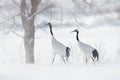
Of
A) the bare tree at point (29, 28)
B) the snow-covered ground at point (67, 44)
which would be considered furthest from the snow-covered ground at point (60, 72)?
the snow-covered ground at point (67, 44)

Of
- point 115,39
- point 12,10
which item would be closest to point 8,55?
point 12,10

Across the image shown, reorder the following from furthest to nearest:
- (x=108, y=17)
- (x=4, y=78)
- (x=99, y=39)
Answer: (x=99, y=39)
(x=108, y=17)
(x=4, y=78)

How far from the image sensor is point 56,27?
19.2 feet

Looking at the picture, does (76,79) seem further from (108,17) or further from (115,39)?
(115,39)

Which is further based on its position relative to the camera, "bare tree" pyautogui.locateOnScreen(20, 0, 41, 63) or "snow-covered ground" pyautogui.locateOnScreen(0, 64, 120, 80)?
"bare tree" pyautogui.locateOnScreen(20, 0, 41, 63)

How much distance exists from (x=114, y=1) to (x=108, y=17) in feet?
1.08

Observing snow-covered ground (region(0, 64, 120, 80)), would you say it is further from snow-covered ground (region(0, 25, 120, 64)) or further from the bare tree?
snow-covered ground (region(0, 25, 120, 64))

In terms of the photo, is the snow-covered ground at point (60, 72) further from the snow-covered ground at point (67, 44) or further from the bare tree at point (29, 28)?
the snow-covered ground at point (67, 44)

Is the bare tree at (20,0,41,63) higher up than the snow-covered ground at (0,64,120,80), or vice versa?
the bare tree at (20,0,41,63)

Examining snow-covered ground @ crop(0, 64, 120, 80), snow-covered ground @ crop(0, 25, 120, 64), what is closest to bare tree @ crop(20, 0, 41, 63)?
snow-covered ground @ crop(0, 25, 120, 64)

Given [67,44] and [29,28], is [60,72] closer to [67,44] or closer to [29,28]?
[29,28]

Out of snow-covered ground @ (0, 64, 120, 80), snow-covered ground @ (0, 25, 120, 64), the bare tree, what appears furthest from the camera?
snow-covered ground @ (0, 25, 120, 64)

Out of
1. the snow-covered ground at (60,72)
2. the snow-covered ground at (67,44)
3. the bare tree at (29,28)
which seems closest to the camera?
the snow-covered ground at (60,72)

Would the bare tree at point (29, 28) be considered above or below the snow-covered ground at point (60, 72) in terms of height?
above
